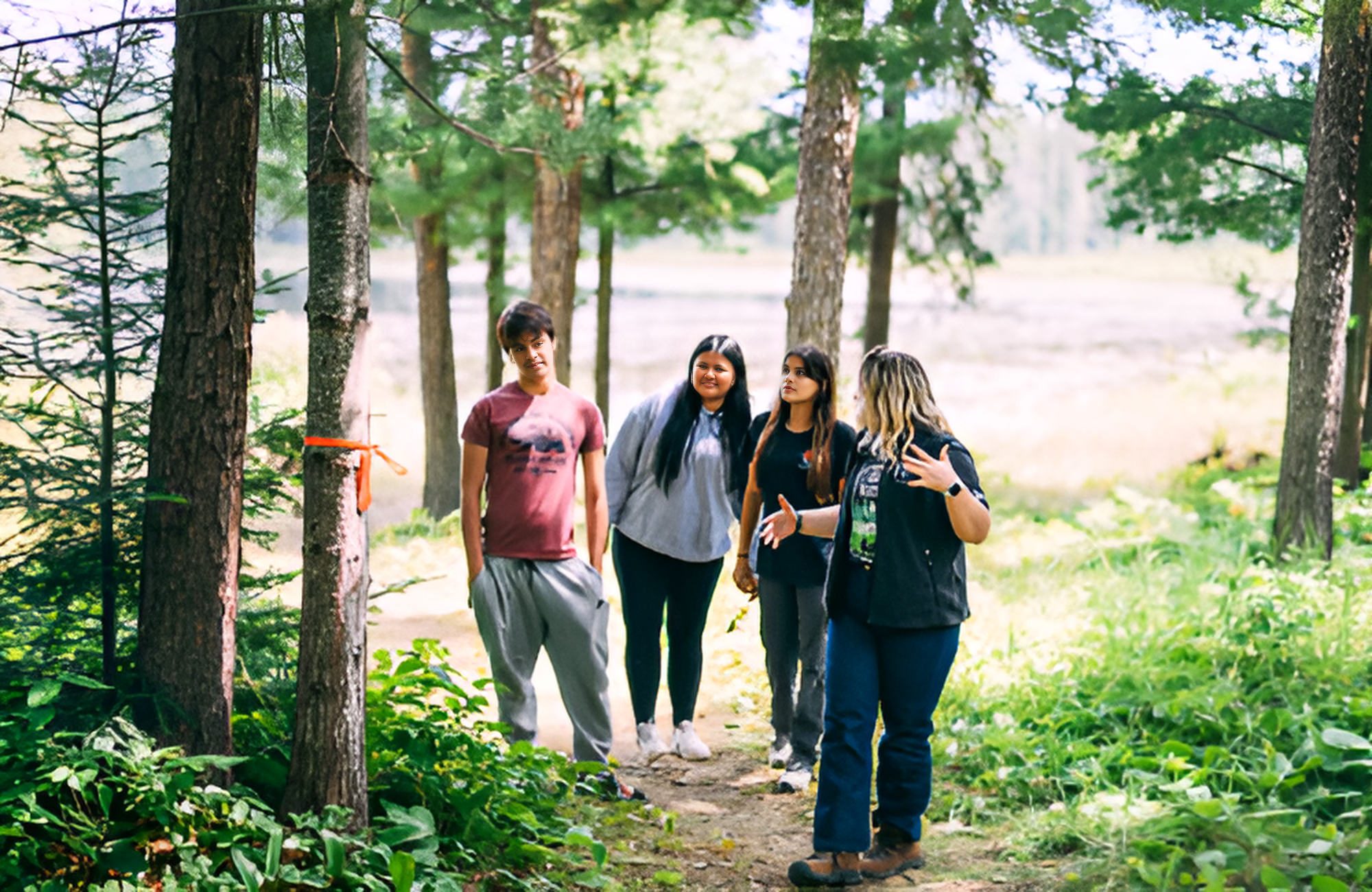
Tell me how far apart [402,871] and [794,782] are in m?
2.31

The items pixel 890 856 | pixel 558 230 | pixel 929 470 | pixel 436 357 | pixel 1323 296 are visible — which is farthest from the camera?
pixel 436 357

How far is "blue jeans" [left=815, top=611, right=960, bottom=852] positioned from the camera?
412 centimetres

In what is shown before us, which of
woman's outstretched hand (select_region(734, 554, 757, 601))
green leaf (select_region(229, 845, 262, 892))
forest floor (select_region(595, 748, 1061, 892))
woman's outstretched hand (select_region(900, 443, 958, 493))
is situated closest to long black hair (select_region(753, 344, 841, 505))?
woman's outstretched hand (select_region(734, 554, 757, 601))

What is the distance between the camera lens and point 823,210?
898 centimetres

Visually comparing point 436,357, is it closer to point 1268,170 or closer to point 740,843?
point 1268,170

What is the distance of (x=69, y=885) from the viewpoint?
315 centimetres

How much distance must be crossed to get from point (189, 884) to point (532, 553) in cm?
193

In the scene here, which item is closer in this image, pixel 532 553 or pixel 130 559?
pixel 130 559

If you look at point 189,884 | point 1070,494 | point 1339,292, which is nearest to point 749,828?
point 189,884

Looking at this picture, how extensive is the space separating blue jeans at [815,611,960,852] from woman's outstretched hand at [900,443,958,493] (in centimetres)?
54

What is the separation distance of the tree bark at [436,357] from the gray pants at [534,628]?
8.32 m

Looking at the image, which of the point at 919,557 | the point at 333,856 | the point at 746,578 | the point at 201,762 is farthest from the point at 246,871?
the point at 746,578

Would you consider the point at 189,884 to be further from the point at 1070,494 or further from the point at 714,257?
the point at 714,257

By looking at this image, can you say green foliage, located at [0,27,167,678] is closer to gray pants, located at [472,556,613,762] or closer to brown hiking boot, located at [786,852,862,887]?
gray pants, located at [472,556,613,762]
